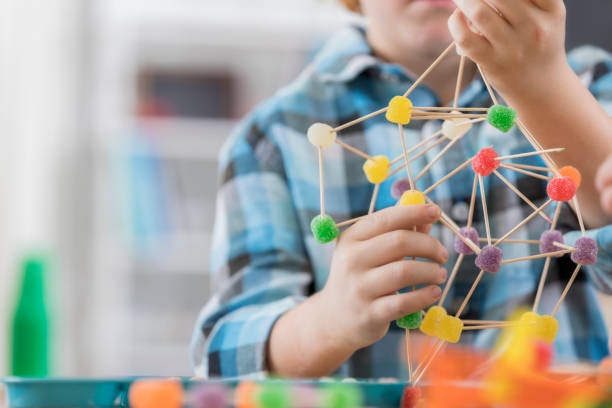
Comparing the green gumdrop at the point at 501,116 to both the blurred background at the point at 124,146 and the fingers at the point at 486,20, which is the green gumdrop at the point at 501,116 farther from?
the blurred background at the point at 124,146

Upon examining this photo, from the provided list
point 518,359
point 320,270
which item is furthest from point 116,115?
point 518,359

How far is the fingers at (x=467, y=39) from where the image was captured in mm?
294

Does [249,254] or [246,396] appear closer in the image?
[246,396]

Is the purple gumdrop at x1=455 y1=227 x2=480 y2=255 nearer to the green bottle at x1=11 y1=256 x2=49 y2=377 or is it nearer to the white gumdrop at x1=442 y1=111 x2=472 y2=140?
the white gumdrop at x1=442 y1=111 x2=472 y2=140

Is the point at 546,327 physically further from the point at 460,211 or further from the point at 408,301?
the point at 460,211

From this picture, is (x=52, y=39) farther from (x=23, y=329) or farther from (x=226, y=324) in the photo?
(x=226, y=324)

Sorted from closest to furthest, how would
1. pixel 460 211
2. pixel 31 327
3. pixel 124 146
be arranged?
pixel 460 211, pixel 31 327, pixel 124 146

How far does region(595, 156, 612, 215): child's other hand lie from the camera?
0.26 m

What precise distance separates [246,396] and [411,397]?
72mm

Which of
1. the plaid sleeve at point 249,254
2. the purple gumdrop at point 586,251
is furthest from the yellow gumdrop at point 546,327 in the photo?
the plaid sleeve at point 249,254

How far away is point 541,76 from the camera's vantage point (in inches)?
12.1

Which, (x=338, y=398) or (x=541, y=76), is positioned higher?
(x=541, y=76)

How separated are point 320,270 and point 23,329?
24.2 inches

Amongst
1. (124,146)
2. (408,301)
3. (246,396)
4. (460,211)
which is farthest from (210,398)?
(124,146)
